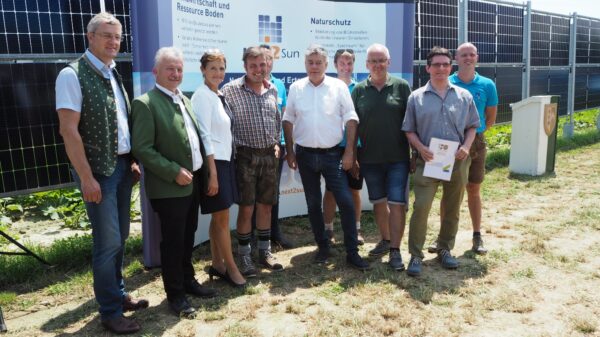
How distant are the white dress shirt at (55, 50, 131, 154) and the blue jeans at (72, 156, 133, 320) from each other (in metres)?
0.15

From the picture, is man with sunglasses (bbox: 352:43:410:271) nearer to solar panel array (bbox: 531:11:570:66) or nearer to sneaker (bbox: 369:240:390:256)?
sneaker (bbox: 369:240:390:256)

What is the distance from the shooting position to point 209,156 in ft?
12.7

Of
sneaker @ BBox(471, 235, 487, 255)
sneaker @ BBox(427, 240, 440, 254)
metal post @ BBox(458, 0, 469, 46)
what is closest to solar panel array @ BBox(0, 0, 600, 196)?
sneaker @ BBox(427, 240, 440, 254)

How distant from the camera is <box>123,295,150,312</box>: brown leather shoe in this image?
3.97m

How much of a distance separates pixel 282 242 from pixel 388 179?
1.46 metres

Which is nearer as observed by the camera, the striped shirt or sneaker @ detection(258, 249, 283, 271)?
the striped shirt

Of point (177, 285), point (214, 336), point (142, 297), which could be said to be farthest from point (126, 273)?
point (214, 336)

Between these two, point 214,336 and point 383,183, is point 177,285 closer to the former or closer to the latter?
point 214,336

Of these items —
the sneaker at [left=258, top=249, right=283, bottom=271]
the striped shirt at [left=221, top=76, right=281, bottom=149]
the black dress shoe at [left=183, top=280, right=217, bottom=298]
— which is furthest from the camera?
the sneaker at [left=258, top=249, right=283, bottom=271]

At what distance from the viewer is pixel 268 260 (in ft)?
15.9

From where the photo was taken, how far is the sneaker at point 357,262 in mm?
4715

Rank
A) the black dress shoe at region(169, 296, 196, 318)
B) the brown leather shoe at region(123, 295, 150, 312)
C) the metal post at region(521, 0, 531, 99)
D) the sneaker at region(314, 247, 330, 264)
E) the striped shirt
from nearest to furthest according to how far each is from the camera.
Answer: the black dress shoe at region(169, 296, 196, 318), the brown leather shoe at region(123, 295, 150, 312), the striped shirt, the sneaker at region(314, 247, 330, 264), the metal post at region(521, 0, 531, 99)

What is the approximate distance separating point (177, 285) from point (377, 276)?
1.69 meters

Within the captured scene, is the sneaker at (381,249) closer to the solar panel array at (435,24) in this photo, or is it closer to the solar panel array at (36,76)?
the solar panel array at (36,76)
